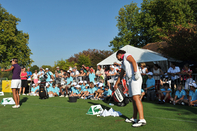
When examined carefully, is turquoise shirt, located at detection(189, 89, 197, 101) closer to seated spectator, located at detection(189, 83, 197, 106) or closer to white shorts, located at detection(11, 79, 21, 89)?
seated spectator, located at detection(189, 83, 197, 106)

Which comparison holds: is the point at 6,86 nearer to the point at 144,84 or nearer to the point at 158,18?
the point at 144,84

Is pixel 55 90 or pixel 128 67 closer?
pixel 128 67

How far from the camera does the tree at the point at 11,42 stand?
31.6 m

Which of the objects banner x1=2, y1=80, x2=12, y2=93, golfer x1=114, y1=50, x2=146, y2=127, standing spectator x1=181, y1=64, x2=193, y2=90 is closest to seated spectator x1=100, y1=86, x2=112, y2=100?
standing spectator x1=181, y1=64, x2=193, y2=90

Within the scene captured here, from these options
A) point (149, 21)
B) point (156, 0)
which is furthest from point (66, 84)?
point (156, 0)

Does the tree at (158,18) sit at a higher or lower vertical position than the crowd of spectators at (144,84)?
higher

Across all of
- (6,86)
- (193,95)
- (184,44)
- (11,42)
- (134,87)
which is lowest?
(193,95)

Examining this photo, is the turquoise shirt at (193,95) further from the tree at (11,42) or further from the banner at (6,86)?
the tree at (11,42)

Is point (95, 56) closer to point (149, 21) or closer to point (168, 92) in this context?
point (149, 21)

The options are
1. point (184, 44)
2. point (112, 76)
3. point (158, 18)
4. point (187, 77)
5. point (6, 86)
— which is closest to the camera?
point (187, 77)

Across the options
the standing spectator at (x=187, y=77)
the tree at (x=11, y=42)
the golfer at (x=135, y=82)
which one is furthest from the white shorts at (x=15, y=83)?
the tree at (x=11, y=42)

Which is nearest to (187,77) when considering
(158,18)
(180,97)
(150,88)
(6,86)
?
(180,97)

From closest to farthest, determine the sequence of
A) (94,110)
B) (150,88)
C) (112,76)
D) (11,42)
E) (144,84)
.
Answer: (94,110) < (150,88) < (144,84) < (112,76) < (11,42)

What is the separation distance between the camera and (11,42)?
33.5 metres
